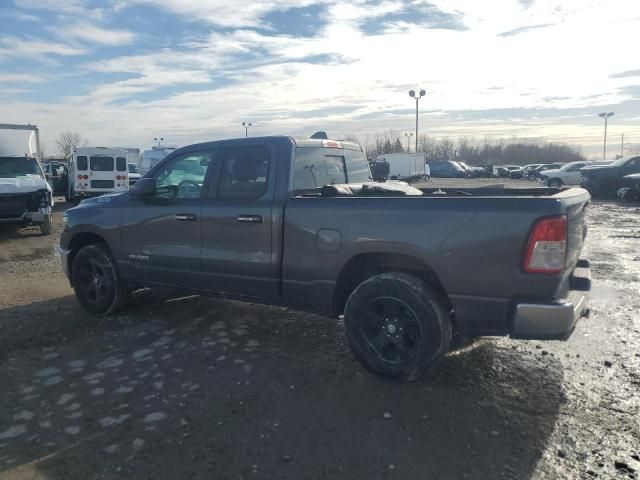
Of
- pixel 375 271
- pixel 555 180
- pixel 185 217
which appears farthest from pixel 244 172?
pixel 555 180

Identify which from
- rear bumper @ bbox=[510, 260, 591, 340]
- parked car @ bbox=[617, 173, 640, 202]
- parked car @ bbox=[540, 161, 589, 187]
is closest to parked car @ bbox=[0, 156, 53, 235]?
rear bumper @ bbox=[510, 260, 591, 340]

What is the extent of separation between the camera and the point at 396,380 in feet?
13.1

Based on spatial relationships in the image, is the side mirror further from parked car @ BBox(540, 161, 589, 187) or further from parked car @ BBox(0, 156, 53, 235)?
parked car @ BBox(540, 161, 589, 187)

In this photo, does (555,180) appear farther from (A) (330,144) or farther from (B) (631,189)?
(A) (330,144)

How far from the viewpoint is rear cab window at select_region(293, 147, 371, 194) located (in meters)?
4.86

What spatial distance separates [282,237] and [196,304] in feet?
7.61

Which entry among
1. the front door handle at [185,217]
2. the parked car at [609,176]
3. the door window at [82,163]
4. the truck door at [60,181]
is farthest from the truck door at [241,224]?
the parked car at [609,176]

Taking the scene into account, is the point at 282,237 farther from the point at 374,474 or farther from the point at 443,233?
the point at 374,474

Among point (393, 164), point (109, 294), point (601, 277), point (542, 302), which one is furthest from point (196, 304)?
point (393, 164)

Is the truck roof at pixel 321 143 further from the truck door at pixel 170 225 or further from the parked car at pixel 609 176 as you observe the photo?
the parked car at pixel 609 176

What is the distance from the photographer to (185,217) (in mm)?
5184

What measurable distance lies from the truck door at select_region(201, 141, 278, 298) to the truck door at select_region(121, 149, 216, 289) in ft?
0.50

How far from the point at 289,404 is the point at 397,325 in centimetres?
99

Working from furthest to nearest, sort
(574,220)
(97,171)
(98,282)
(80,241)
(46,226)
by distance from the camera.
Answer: (97,171) < (46,226) < (80,241) < (98,282) < (574,220)
